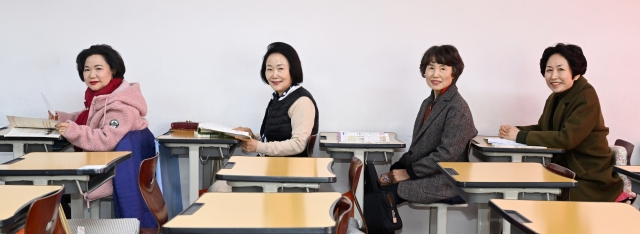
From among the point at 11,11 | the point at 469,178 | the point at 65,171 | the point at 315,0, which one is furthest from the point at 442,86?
the point at 11,11

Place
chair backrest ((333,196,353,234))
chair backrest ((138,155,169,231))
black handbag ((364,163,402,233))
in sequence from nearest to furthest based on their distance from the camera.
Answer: chair backrest ((333,196,353,234)) < chair backrest ((138,155,169,231)) < black handbag ((364,163,402,233))

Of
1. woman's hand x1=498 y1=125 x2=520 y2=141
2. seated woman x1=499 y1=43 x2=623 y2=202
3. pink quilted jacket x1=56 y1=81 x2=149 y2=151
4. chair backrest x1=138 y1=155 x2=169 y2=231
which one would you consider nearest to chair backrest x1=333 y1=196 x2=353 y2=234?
chair backrest x1=138 y1=155 x2=169 y2=231

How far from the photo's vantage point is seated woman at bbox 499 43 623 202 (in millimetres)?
3129

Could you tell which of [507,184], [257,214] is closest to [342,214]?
[257,214]

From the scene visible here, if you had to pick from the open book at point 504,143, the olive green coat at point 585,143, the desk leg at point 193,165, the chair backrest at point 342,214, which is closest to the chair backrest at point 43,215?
the chair backrest at point 342,214

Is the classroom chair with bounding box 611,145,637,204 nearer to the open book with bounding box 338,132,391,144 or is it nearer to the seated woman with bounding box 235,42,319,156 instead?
the open book with bounding box 338,132,391,144

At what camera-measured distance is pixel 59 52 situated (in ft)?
13.1

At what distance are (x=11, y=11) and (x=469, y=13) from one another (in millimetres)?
3268

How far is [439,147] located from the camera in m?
3.01

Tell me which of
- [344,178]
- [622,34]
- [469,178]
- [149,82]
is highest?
[622,34]

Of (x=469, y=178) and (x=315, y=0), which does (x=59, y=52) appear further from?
(x=469, y=178)

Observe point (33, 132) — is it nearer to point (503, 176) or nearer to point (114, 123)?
point (114, 123)

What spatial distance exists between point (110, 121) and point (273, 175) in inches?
51.8

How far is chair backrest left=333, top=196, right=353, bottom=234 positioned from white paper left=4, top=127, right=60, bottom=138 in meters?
2.02
